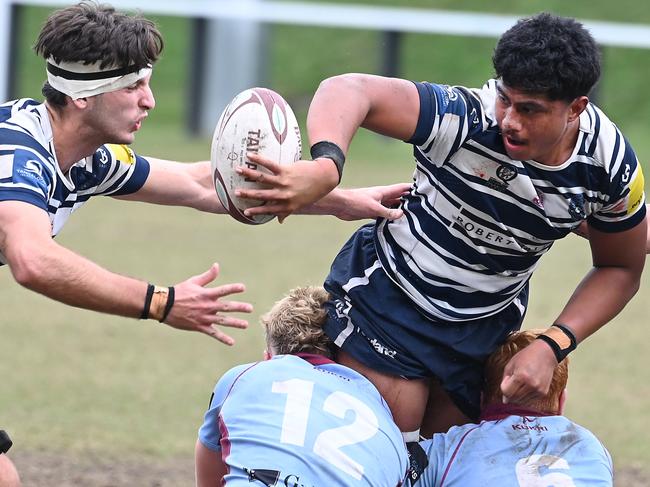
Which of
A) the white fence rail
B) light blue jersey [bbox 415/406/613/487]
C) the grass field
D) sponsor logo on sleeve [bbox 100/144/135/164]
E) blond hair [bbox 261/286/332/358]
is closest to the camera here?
light blue jersey [bbox 415/406/613/487]

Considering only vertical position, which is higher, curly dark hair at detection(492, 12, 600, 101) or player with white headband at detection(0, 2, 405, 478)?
curly dark hair at detection(492, 12, 600, 101)

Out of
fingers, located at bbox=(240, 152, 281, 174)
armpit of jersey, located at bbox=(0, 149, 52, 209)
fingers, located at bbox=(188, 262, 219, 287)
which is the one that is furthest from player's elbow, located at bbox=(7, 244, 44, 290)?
fingers, located at bbox=(240, 152, 281, 174)

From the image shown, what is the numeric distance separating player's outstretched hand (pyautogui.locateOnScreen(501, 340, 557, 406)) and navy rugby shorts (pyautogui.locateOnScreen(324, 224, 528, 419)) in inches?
7.8

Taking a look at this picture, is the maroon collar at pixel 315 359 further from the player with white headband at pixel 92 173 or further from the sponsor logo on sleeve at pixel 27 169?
the sponsor logo on sleeve at pixel 27 169

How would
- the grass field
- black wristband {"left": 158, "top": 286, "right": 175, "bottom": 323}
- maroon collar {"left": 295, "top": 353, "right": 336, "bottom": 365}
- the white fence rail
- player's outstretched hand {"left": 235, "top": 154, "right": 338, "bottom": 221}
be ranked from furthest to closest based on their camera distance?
the white fence rail → the grass field → maroon collar {"left": 295, "top": 353, "right": 336, "bottom": 365} → black wristband {"left": 158, "top": 286, "right": 175, "bottom": 323} → player's outstretched hand {"left": 235, "top": 154, "right": 338, "bottom": 221}

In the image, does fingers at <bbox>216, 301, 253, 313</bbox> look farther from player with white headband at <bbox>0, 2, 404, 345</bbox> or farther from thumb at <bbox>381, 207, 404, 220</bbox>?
thumb at <bbox>381, 207, 404, 220</bbox>

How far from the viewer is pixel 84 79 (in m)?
4.52

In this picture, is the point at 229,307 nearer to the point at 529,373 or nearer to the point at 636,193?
the point at 529,373

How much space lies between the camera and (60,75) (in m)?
4.54

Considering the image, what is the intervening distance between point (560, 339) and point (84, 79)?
2.04 meters

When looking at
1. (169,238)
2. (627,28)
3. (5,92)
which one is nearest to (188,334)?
(169,238)

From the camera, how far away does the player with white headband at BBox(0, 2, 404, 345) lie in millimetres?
3922

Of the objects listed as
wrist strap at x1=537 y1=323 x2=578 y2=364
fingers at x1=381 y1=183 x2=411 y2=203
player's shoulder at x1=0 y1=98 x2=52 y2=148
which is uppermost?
player's shoulder at x1=0 y1=98 x2=52 y2=148

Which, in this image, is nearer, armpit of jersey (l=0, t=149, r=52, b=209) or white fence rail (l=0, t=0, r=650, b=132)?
armpit of jersey (l=0, t=149, r=52, b=209)
